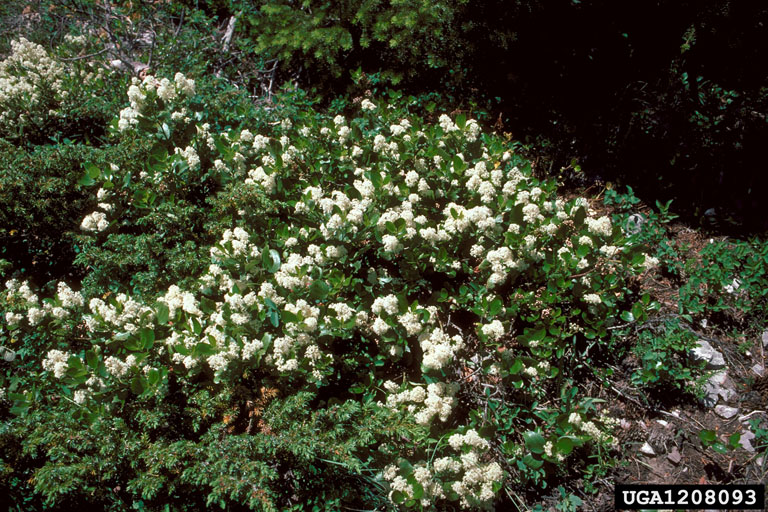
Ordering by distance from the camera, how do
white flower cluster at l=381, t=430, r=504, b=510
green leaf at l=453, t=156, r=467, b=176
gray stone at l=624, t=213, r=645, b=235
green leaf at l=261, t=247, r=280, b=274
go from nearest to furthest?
1. white flower cluster at l=381, t=430, r=504, b=510
2. green leaf at l=261, t=247, r=280, b=274
3. green leaf at l=453, t=156, r=467, b=176
4. gray stone at l=624, t=213, r=645, b=235

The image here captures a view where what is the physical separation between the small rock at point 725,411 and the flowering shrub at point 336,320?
29.7 inches

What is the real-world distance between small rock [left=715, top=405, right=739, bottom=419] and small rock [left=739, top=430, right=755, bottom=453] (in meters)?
0.11

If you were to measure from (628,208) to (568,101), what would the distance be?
45.0 inches

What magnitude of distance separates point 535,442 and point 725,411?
4.29 feet

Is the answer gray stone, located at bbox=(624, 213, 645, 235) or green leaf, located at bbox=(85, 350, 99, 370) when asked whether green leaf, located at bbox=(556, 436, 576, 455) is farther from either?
green leaf, located at bbox=(85, 350, 99, 370)

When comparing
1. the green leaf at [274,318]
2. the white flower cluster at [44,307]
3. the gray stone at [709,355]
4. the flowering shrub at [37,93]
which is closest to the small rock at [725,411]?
the gray stone at [709,355]

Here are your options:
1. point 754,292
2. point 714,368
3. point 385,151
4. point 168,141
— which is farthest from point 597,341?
point 168,141

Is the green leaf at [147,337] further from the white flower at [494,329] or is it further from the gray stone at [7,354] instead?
the white flower at [494,329]

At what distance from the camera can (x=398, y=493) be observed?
92.6 inches

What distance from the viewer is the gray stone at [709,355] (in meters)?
3.01

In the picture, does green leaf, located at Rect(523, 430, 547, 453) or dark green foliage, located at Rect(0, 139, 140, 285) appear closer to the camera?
green leaf, located at Rect(523, 430, 547, 453)

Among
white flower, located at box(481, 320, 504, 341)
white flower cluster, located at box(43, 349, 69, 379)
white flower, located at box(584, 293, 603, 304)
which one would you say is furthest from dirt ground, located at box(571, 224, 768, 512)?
white flower cluster, located at box(43, 349, 69, 379)

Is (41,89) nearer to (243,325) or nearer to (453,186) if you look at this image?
(243,325)

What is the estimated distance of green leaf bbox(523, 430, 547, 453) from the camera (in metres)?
2.53
